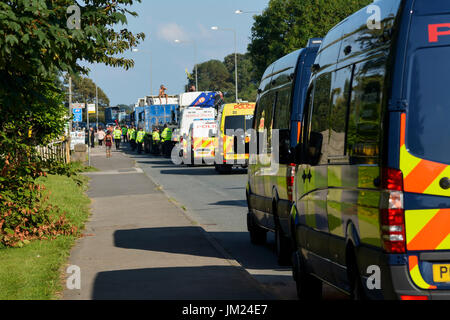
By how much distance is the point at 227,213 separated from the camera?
18.7 meters

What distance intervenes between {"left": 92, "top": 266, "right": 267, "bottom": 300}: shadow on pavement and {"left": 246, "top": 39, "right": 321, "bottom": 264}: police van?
1.14 metres

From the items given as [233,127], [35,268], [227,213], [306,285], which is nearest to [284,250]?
[306,285]

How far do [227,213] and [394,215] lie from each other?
510 inches

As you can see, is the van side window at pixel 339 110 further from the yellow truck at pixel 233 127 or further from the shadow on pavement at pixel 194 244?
the yellow truck at pixel 233 127

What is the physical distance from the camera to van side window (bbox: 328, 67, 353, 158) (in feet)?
23.4

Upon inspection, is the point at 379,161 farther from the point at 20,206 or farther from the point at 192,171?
the point at 192,171

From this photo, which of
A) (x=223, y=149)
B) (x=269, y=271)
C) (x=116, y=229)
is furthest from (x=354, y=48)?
(x=223, y=149)

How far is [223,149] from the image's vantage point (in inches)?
1258

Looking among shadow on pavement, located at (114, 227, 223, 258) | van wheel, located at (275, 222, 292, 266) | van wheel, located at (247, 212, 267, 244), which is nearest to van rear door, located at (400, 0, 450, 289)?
van wheel, located at (275, 222, 292, 266)

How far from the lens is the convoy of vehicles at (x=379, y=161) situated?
5.76 meters

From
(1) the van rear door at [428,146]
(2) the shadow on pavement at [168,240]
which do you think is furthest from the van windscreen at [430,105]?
(2) the shadow on pavement at [168,240]

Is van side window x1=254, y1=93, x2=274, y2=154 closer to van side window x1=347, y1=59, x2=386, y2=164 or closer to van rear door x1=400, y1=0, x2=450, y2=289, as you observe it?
van side window x1=347, y1=59, x2=386, y2=164

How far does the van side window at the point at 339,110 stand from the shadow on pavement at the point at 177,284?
6.63 ft
